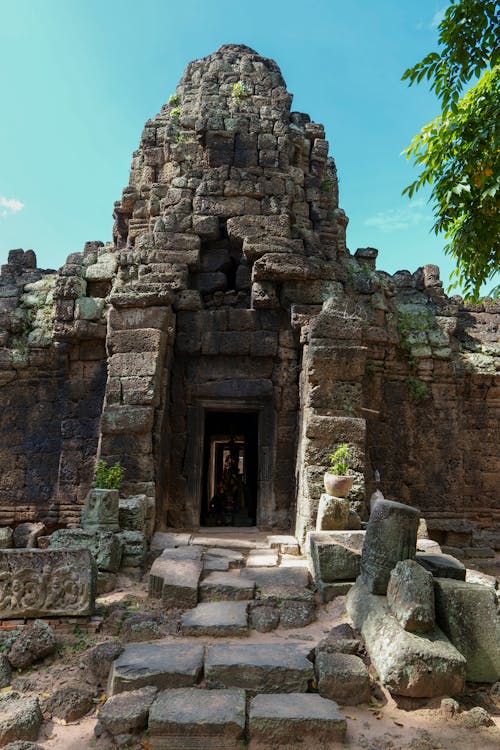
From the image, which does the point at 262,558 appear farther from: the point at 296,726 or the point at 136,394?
the point at 296,726

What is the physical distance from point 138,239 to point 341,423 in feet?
14.9

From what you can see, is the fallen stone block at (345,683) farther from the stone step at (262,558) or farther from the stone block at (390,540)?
the stone step at (262,558)

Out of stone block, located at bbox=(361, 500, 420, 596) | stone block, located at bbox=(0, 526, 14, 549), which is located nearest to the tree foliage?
stone block, located at bbox=(361, 500, 420, 596)

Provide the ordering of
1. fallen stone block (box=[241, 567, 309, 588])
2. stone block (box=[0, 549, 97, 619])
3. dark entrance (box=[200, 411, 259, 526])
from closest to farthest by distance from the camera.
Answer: stone block (box=[0, 549, 97, 619]) → fallen stone block (box=[241, 567, 309, 588]) → dark entrance (box=[200, 411, 259, 526])

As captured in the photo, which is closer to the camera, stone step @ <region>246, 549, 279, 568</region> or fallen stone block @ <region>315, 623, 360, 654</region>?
fallen stone block @ <region>315, 623, 360, 654</region>

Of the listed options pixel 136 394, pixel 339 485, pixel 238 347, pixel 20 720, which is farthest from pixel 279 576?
pixel 238 347

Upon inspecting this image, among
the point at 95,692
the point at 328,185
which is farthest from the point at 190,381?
the point at 95,692

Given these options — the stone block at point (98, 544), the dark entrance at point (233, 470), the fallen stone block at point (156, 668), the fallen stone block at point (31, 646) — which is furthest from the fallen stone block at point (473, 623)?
the dark entrance at point (233, 470)

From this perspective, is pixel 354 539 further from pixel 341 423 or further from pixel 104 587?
pixel 104 587

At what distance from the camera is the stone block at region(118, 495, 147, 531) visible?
7125mm

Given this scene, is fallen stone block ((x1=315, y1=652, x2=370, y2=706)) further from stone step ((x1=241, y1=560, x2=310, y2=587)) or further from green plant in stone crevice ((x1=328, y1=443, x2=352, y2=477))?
green plant in stone crevice ((x1=328, y1=443, x2=352, y2=477))

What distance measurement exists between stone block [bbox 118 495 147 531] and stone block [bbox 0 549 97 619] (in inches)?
72.7

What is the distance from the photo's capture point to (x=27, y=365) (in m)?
9.83

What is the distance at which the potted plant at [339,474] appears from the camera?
6.93 m
